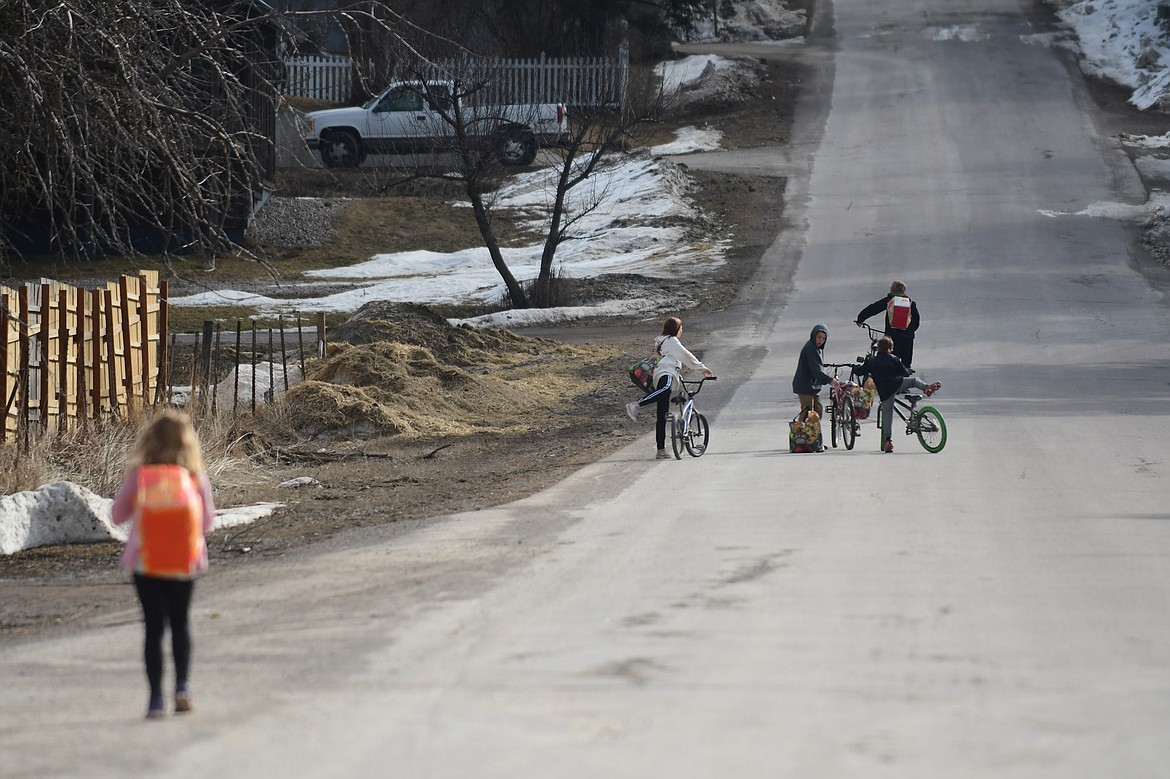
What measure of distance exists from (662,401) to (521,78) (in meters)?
31.2

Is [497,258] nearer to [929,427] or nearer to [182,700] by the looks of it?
[929,427]

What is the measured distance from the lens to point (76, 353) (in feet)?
44.1

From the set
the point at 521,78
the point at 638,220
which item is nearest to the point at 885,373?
the point at 638,220

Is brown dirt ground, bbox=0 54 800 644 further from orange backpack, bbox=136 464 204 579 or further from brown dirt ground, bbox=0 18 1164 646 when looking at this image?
orange backpack, bbox=136 464 204 579

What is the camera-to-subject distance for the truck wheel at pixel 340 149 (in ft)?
133

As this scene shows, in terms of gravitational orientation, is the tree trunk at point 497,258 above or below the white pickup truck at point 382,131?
Answer: below

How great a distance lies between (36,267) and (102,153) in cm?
2296

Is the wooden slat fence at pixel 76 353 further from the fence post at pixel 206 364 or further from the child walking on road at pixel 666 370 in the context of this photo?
the child walking on road at pixel 666 370

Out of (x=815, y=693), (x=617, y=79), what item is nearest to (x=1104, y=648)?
(x=815, y=693)

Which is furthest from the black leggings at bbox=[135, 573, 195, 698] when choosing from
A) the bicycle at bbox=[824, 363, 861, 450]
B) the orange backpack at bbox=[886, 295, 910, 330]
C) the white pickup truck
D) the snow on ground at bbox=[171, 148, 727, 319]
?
the white pickup truck

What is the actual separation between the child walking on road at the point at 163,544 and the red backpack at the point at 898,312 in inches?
573

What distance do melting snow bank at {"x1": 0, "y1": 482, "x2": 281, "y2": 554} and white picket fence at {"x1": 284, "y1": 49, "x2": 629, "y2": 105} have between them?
986cm

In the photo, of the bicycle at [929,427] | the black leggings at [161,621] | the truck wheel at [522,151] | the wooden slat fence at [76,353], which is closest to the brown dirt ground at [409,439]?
the wooden slat fence at [76,353]

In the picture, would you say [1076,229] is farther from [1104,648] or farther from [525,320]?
[1104,648]
